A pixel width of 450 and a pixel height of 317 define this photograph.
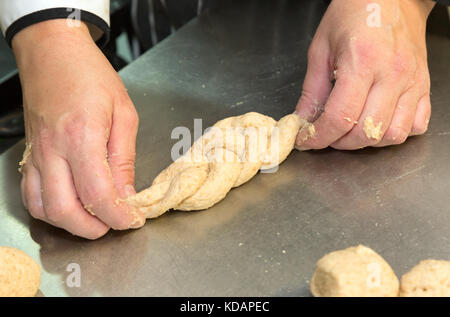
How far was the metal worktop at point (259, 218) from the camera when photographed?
3.87 feet

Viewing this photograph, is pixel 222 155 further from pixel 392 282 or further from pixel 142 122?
pixel 392 282

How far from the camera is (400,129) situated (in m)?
1.39

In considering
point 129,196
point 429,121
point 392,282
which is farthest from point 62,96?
point 429,121

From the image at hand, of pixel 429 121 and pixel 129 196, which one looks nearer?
pixel 129 196

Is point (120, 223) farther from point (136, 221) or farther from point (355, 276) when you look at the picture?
point (355, 276)

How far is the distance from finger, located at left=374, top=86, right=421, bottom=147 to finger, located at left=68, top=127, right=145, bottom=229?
751mm

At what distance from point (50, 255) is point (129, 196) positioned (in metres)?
0.25

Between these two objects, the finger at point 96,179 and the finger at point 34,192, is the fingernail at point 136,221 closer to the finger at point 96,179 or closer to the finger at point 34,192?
the finger at point 96,179

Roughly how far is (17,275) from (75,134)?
0.35m

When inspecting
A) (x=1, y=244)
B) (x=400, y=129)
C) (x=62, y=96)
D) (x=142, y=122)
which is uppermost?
(x=62, y=96)

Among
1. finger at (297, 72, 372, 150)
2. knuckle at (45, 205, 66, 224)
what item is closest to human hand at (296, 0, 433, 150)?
finger at (297, 72, 372, 150)

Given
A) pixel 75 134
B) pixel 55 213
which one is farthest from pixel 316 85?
pixel 55 213
